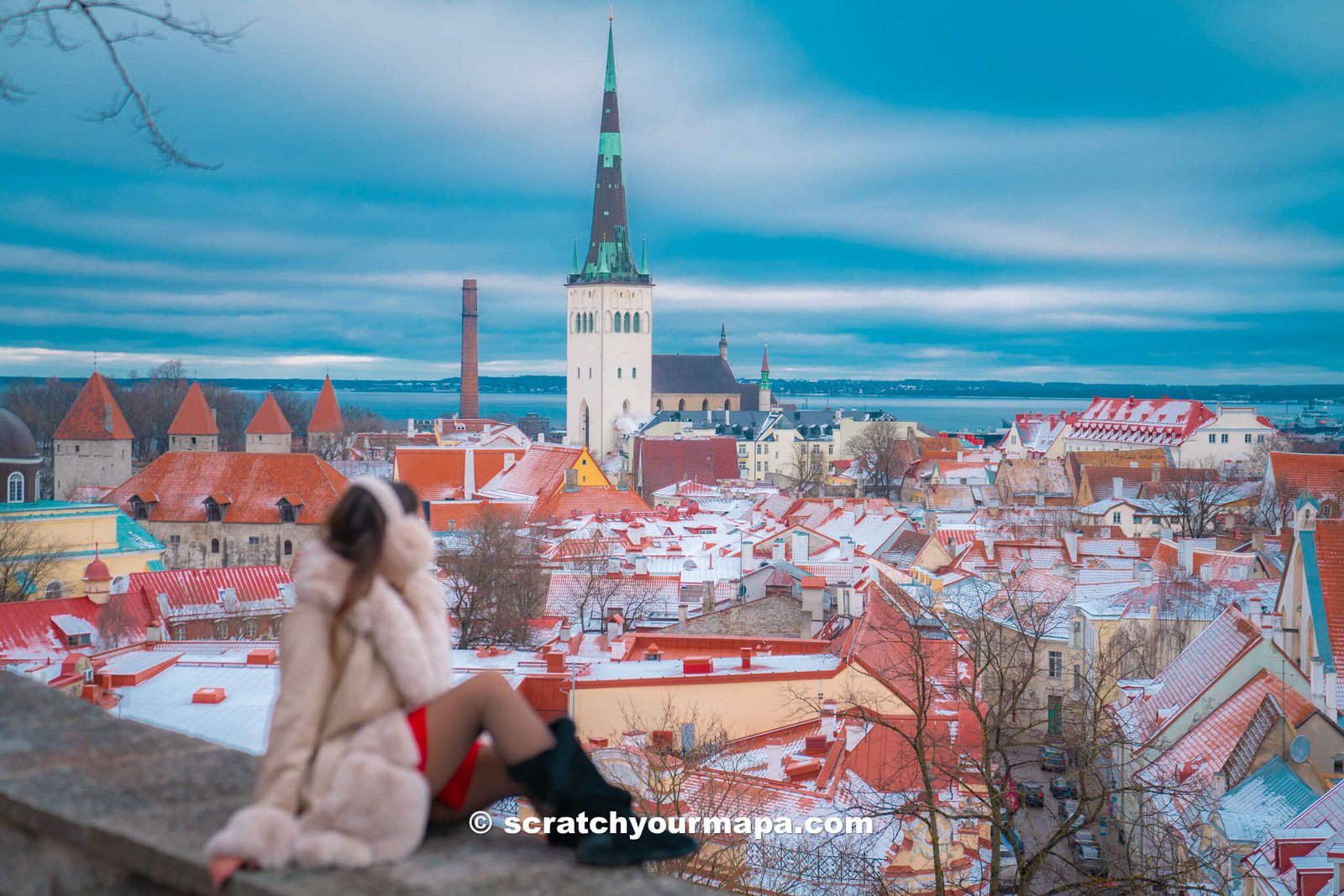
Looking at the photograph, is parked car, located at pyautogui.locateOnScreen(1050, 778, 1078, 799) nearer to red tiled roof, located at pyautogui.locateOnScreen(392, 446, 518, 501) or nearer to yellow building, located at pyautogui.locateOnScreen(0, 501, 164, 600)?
Result: yellow building, located at pyautogui.locateOnScreen(0, 501, 164, 600)

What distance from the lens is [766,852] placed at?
9219mm

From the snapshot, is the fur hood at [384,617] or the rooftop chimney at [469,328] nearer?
the fur hood at [384,617]

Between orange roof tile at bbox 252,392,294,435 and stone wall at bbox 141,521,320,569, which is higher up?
orange roof tile at bbox 252,392,294,435

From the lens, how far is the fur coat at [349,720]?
243cm

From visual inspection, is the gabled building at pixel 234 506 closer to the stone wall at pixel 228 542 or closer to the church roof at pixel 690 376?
the stone wall at pixel 228 542

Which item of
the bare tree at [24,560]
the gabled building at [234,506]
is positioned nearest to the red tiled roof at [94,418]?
the gabled building at [234,506]

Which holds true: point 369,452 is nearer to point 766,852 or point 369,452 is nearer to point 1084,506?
point 1084,506

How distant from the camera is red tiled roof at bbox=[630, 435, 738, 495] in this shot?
62094 mm

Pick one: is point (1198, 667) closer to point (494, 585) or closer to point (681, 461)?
point (494, 585)

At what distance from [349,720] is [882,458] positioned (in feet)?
213

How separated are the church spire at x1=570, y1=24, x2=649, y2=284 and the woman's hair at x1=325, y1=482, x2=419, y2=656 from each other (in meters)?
81.3

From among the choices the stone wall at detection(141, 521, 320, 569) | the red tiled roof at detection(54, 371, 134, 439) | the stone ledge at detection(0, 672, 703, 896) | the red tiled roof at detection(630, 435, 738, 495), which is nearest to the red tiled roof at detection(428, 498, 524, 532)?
the stone wall at detection(141, 521, 320, 569)

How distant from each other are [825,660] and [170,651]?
8389 millimetres

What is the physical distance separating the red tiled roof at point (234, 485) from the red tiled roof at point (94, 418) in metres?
13.2
